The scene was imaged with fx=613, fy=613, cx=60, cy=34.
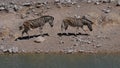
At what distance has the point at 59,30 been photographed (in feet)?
93.8

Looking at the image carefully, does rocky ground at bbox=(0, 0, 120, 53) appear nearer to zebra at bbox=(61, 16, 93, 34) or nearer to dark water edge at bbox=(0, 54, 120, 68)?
zebra at bbox=(61, 16, 93, 34)

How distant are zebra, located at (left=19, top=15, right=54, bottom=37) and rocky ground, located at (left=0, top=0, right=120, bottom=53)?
0.24m

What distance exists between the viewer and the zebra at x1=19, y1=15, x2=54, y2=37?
28.4 meters

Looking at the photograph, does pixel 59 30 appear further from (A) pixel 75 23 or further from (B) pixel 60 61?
(B) pixel 60 61

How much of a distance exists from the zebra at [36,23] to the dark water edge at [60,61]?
2.44 metres

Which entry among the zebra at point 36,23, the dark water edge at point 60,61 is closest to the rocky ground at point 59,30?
the zebra at point 36,23

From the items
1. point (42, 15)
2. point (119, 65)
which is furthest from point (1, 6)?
point (119, 65)

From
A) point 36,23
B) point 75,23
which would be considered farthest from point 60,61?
point 36,23

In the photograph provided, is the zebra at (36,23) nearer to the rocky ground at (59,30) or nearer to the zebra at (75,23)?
the rocky ground at (59,30)

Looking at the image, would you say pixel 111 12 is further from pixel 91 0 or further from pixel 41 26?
pixel 41 26

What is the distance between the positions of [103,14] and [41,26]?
304 centimetres

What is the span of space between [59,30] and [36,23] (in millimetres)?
1122

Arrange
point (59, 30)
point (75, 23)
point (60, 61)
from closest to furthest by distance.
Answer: point (60, 61), point (75, 23), point (59, 30)

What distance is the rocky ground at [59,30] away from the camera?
1066 inches
